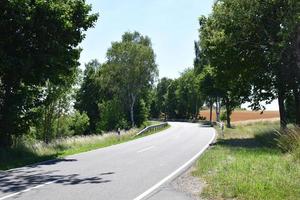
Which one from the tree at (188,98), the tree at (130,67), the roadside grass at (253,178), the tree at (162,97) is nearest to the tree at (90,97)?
the tree at (130,67)

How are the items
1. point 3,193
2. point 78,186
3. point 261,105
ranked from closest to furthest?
point 3,193 → point 78,186 → point 261,105

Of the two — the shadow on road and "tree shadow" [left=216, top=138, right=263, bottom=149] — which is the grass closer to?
the shadow on road

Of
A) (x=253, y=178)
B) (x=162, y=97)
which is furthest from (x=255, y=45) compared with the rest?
(x=162, y=97)

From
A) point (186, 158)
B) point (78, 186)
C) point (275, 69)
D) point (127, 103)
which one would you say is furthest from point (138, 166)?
point (127, 103)

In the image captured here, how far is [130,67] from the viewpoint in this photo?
62656 mm

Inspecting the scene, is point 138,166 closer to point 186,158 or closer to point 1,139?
point 186,158

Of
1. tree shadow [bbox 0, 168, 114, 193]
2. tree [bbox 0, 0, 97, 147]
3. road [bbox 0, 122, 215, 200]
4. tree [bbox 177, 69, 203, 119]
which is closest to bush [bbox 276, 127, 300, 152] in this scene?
road [bbox 0, 122, 215, 200]

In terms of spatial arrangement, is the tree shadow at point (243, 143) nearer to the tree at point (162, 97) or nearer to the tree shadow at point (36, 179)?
the tree shadow at point (36, 179)

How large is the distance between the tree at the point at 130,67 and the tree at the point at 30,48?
3884 cm

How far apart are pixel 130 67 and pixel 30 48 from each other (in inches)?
1649

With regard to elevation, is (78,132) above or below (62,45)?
below

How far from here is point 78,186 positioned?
11.5 meters

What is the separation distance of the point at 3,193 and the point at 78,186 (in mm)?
1865

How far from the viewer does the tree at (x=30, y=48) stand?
19734mm
